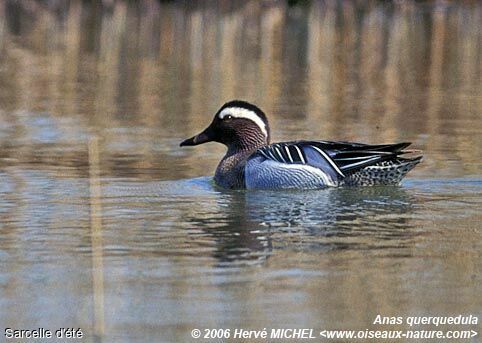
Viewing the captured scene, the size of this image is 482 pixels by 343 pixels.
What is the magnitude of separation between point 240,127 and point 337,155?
1.16 m

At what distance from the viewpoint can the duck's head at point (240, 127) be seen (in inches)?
397

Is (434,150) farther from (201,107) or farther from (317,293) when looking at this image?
(317,293)

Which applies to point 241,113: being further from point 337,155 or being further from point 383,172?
point 383,172

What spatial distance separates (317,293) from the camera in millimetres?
5977

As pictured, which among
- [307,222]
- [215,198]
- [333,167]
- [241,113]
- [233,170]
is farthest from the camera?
[241,113]

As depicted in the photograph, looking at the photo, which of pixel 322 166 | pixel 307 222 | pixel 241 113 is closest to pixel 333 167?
pixel 322 166

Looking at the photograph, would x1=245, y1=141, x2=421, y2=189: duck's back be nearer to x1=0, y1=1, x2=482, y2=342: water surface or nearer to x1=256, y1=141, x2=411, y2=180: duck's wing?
x1=256, y1=141, x2=411, y2=180: duck's wing

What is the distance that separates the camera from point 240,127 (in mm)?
10133

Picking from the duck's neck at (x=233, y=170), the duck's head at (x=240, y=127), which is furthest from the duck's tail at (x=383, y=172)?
the duck's head at (x=240, y=127)

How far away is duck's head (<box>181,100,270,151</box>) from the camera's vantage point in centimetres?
1009

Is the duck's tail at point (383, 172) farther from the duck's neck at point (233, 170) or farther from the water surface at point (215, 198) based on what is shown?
Answer: the duck's neck at point (233, 170)

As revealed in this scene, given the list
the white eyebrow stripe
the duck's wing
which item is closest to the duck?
the duck's wing

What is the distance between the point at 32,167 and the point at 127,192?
1319 mm

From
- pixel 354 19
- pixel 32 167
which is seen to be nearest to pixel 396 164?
pixel 32 167
